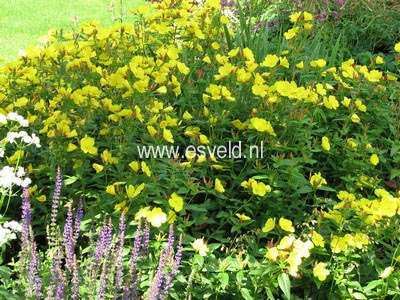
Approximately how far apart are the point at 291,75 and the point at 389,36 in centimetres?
189

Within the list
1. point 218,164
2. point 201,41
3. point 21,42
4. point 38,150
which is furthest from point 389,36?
point 21,42

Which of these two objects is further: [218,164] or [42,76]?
[42,76]

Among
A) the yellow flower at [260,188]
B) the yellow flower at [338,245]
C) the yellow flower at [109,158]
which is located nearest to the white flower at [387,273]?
the yellow flower at [338,245]

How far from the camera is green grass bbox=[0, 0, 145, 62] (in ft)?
22.2

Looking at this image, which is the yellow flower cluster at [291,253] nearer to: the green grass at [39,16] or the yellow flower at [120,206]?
the yellow flower at [120,206]

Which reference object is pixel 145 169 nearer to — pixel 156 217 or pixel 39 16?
pixel 156 217

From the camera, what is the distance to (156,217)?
223cm

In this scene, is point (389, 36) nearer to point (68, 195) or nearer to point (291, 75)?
point (291, 75)

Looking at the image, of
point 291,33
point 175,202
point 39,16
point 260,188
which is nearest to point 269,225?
point 260,188

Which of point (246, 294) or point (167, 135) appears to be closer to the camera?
point (246, 294)

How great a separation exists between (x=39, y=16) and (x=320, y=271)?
6.54m

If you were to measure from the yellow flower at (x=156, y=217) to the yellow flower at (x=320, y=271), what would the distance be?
0.58 m

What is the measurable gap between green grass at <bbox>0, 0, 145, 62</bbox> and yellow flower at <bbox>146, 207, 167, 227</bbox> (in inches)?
175

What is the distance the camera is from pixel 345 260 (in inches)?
90.4
